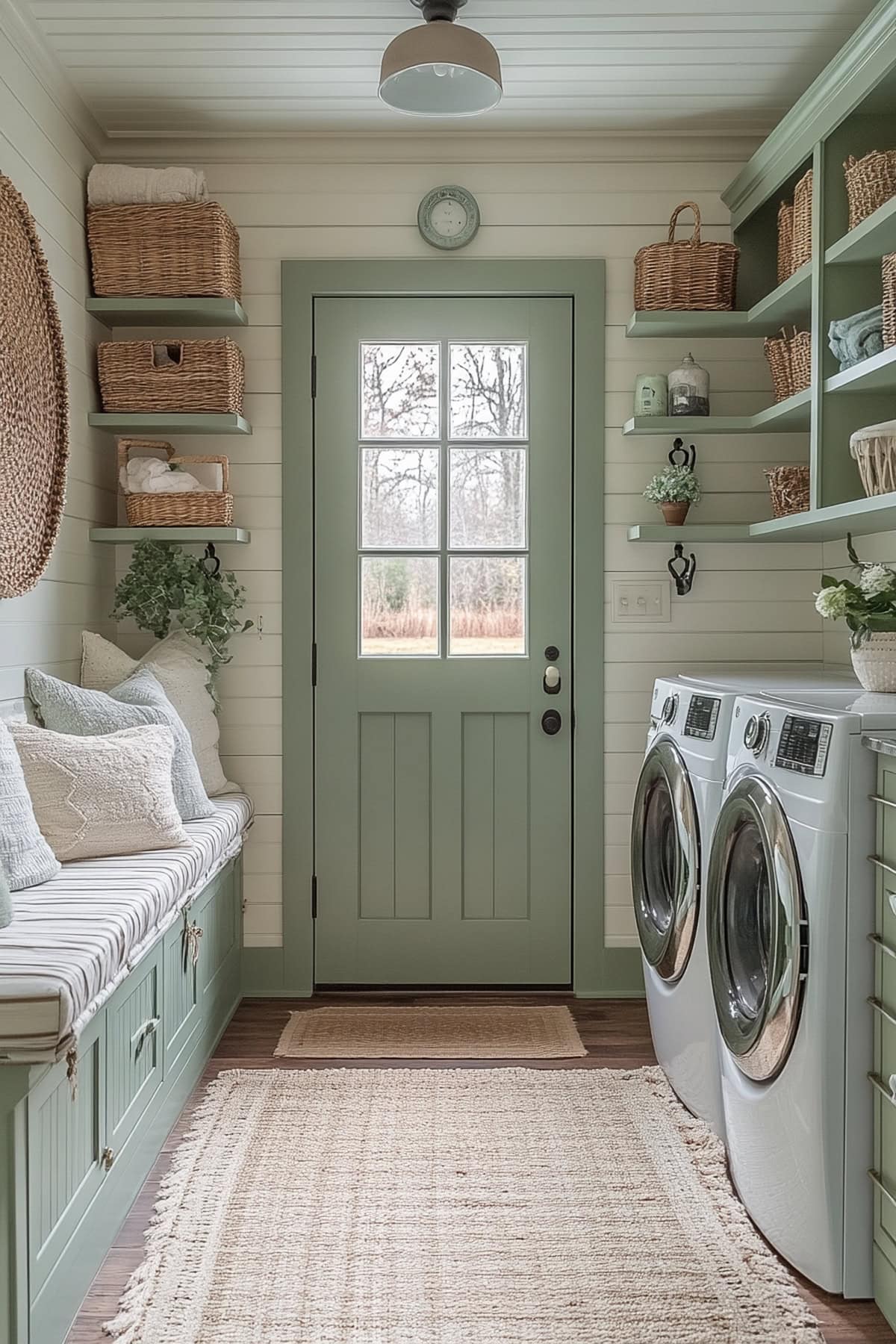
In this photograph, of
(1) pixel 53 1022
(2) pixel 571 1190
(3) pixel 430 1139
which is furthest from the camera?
(3) pixel 430 1139

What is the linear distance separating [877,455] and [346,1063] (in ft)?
6.76

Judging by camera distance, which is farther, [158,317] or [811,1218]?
[158,317]

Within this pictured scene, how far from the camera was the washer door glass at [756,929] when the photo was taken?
1.99 meters

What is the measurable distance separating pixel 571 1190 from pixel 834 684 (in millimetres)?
1305

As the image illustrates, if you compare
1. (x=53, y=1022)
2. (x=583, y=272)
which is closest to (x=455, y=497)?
(x=583, y=272)

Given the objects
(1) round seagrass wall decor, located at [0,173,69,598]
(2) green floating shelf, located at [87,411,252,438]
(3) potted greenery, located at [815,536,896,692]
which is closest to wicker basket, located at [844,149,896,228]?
(3) potted greenery, located at [815,536,896,692]

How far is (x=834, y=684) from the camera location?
270 cm

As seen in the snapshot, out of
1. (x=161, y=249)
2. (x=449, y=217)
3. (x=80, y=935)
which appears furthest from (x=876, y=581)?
(x=161, y=249)

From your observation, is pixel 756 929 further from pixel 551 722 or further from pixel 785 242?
pixel 785 242

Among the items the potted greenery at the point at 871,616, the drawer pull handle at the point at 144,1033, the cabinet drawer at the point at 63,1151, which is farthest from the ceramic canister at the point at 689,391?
the cabinet drawer at the point at 63,1151

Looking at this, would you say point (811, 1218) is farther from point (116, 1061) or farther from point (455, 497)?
point (455, 497)

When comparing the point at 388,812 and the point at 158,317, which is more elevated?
the point at 158,317

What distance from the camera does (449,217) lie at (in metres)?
3.49

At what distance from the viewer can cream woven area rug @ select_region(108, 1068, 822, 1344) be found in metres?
1.91
